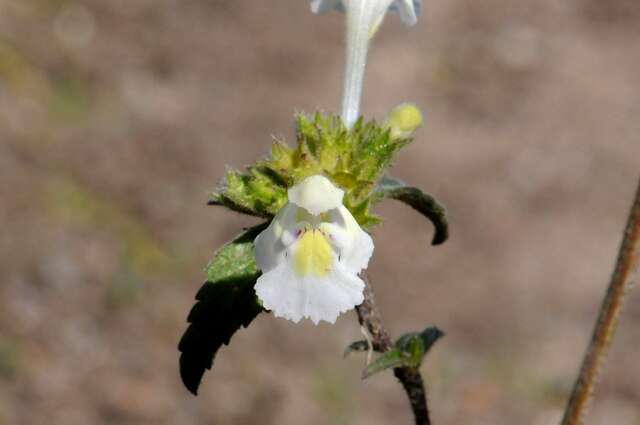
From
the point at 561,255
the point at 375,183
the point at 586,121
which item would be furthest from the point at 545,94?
the point at 375,183

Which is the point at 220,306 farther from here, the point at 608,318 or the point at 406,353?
the point at 608,318

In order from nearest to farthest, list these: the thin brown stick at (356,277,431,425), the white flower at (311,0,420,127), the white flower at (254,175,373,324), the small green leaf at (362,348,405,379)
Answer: the white flower at (254,175,373,324) → the small green leaf at (362,348,405,379) → the thin brown stick at (356,277,431,425) → the white flower at (311,0,420,127)

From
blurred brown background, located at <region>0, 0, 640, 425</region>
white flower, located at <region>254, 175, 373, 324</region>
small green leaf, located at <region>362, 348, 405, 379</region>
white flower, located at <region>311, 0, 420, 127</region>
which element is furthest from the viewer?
blurred brown background, located at <region>0, 0, 640, 425</region>

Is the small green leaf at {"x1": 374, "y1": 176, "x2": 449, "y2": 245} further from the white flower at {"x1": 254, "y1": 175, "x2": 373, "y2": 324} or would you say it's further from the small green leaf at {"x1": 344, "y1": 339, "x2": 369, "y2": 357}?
the small green leaf at {"x1": 344, "y1": 339, "x2": 369, "y2": 357}

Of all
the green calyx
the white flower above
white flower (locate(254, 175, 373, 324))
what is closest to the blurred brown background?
the white flower above

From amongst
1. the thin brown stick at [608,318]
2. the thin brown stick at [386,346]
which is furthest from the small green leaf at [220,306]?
the thin brown stick at [608,318]

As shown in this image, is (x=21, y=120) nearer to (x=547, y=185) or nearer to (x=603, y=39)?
(x=547, y=185)

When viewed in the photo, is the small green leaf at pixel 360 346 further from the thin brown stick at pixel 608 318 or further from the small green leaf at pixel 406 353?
→ the thin brown stick at pixel 608 318
